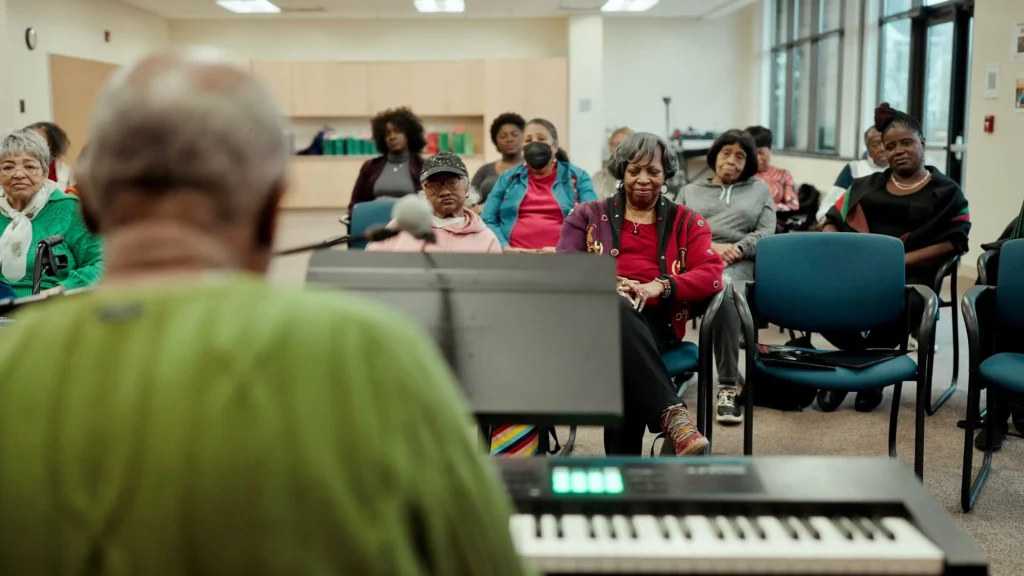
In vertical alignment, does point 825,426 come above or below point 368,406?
below

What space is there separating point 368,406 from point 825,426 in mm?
3400

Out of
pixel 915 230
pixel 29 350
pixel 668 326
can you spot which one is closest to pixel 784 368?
pixel 668 326

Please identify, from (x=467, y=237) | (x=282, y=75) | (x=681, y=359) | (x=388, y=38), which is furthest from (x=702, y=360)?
(x=388, y=38)

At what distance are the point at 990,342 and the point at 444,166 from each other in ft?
6.71

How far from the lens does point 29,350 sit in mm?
767

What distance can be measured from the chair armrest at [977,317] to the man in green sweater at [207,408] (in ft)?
8.21

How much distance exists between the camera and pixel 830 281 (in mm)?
3297

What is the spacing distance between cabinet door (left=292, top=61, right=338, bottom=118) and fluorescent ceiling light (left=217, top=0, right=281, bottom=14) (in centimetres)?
71

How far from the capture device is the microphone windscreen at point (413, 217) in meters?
1.43

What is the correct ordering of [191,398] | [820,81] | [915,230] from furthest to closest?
[820,81] → [915,230] → [191,398]

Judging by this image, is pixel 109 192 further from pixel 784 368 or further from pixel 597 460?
pixel 784 368

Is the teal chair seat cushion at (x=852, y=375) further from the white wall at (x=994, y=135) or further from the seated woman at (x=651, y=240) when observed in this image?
the white wall at (x=994, y=135)

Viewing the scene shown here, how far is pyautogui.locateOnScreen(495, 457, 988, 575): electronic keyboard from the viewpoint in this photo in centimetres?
125

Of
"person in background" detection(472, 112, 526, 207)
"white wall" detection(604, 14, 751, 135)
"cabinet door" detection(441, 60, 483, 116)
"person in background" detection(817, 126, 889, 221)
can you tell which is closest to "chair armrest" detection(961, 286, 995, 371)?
"person in background" detection(817, 126, 889, 221)
